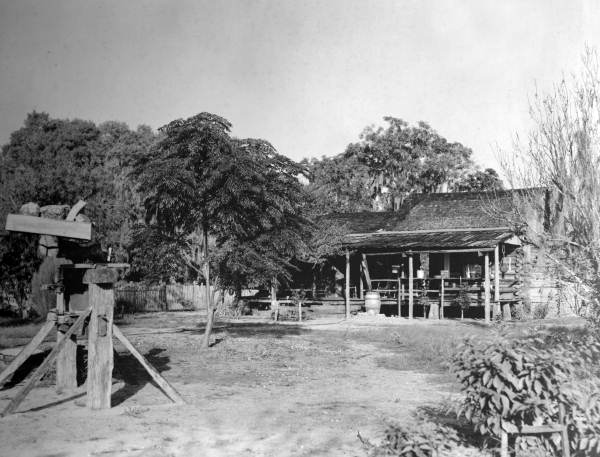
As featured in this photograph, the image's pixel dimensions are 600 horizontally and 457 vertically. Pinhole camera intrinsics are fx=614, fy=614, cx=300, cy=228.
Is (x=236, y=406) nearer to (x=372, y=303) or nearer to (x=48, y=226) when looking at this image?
(x=48, y=226)

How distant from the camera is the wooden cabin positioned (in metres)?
26.2

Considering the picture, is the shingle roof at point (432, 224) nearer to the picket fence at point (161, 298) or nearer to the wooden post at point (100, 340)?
the picket fence at point (161, 298)

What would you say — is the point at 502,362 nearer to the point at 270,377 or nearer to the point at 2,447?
the point at 2,447

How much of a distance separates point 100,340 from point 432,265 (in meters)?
25.5

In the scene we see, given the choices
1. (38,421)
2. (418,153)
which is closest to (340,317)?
(38,421)

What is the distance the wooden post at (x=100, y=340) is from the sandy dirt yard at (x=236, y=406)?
237mm

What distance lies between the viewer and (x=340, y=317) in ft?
88.7

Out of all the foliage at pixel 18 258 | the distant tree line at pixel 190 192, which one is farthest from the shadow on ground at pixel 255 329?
the foliage at pixel 18 258

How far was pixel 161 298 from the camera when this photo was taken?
33.1m

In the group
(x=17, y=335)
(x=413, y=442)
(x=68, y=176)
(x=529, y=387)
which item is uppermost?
(x=68, y=176)

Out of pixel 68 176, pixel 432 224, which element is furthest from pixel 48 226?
pixel 432 224

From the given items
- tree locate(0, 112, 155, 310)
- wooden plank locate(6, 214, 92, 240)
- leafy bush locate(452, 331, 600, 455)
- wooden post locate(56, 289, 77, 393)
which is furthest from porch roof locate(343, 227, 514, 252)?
leafy bush locate(452, 331, 600, 455)

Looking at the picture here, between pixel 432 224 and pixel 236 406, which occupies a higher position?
pixel 432 224

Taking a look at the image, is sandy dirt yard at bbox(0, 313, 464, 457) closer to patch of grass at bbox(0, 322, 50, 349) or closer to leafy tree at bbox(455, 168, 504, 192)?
patch of grass at bbox(0, 322, 50, 349)
